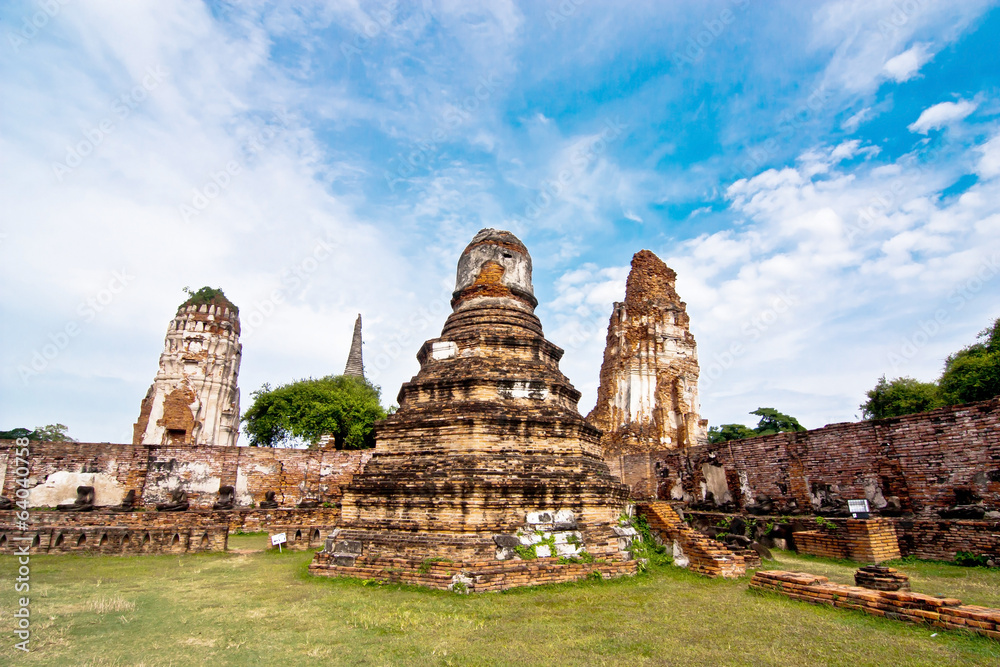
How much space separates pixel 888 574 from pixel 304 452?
18.2m

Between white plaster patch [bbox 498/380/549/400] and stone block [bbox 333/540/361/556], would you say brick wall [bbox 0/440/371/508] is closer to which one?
stone block [bbox 333/540/361/556]

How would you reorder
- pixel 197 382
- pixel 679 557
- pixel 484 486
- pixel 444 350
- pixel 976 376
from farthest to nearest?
pixel 197 382 < pixel 976 376 < pixel 444 350 < pixel 679 557 < pixel 484 486

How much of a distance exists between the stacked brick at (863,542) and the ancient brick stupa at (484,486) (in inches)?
180

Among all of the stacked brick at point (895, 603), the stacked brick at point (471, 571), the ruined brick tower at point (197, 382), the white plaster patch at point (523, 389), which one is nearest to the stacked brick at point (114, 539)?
the stacked brick at point (471, 571)

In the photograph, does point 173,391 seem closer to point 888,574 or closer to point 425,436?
point 425,436

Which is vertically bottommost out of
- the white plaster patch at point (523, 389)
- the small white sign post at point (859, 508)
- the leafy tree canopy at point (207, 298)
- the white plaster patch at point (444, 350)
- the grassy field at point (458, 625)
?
the grassy field at point (458, 625)

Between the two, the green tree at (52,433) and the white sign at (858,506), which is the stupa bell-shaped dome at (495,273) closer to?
the white sign at (858,506)

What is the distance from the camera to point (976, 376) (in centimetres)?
2361

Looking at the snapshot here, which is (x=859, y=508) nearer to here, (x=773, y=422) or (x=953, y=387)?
(x=953, y=387)

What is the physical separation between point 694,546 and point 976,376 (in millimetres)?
21459

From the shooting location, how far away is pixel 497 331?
40.4ft

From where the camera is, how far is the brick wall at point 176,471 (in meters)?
16.9

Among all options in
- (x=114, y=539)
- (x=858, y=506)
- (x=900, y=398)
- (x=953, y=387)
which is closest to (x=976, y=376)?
(x=953, y=387)

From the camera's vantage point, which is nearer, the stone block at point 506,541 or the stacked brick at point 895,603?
the stacked brick at point 895,603
